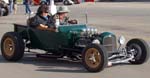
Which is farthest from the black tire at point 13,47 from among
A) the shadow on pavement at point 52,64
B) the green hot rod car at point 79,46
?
the shadow on pavement at point 52,64

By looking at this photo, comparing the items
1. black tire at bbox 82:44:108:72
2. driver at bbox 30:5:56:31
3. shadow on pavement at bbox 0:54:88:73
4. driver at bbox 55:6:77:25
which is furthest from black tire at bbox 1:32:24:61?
black tire at bbox 82:44:108:72

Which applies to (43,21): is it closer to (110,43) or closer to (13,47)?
(13,47)

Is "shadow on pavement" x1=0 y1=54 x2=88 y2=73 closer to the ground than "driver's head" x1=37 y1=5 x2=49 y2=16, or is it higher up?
closer to the ground

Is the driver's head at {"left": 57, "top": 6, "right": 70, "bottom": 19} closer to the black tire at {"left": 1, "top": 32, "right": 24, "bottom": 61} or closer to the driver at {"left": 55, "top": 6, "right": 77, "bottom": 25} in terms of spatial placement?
the driver at {"left": 55, "top": 6, "right": 77, "bottom": 25}

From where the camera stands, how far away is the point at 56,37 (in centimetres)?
1175

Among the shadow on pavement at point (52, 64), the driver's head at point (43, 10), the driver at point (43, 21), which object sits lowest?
the shadow on pavement at point (52, 64)

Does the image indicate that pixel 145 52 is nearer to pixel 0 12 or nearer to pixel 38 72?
pixel 38 72

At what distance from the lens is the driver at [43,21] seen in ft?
39.8

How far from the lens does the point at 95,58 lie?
10.7 m

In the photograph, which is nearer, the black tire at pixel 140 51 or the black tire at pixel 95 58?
the black tire at pixel 95 58

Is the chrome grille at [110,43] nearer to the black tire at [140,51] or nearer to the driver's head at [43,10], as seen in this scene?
the black tire at [140,51]

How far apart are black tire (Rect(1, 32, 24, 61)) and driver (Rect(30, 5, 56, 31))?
49 centimetres

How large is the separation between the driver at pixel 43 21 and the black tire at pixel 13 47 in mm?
491

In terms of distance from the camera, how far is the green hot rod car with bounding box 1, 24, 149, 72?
35.0ft
